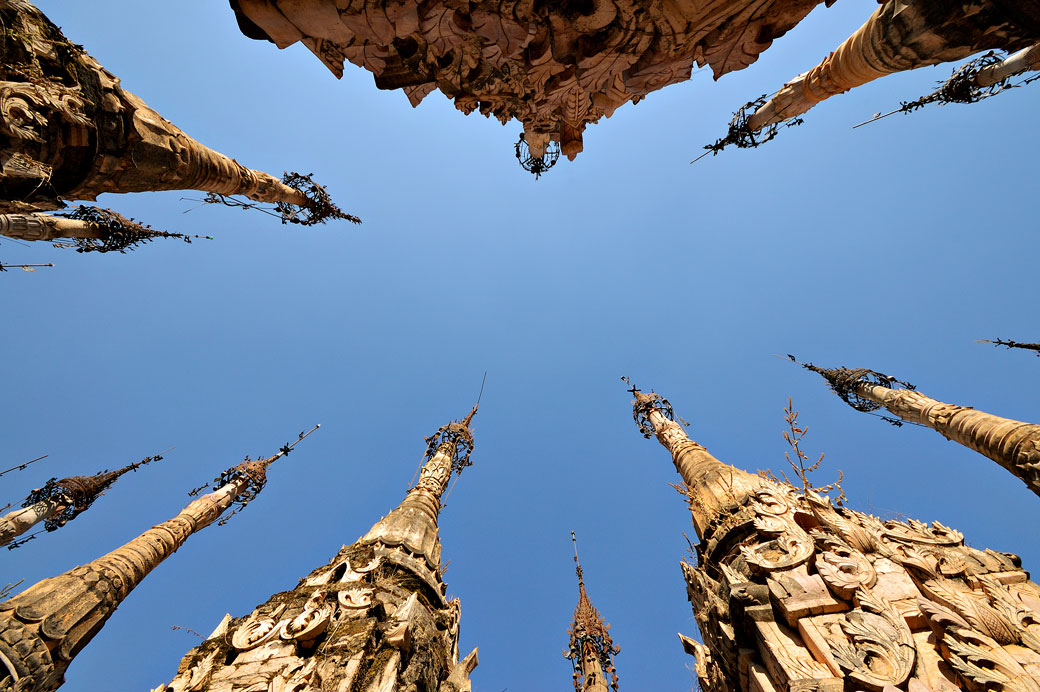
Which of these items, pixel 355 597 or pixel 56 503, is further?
pixel 56 503

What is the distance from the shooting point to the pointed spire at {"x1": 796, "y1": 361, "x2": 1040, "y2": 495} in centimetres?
1046

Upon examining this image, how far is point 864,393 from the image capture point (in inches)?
920

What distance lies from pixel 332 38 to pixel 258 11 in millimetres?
864

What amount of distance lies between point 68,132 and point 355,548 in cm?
1125

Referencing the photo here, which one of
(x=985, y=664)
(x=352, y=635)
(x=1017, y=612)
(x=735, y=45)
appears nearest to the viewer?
(x=985, y=664)

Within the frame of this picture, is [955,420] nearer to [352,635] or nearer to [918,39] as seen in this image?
[918,39]

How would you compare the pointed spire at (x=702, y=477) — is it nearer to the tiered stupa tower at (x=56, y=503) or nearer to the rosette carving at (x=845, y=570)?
the rosette carving at (x=845, y=570)

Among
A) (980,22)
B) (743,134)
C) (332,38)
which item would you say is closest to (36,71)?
(332,38)

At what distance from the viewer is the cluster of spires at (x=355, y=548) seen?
9273 mm

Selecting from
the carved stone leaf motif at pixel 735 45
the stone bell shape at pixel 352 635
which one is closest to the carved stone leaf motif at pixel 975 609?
the carved stone leaf motif at pixel 735 45

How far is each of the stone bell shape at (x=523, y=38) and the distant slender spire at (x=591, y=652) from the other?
Answer: 1091 inches

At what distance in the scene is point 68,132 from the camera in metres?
6.07

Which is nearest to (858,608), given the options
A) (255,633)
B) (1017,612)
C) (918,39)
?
(1017,612)

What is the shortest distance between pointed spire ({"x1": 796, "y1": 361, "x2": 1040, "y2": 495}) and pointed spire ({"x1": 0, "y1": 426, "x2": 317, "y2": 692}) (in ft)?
→ 67.6
